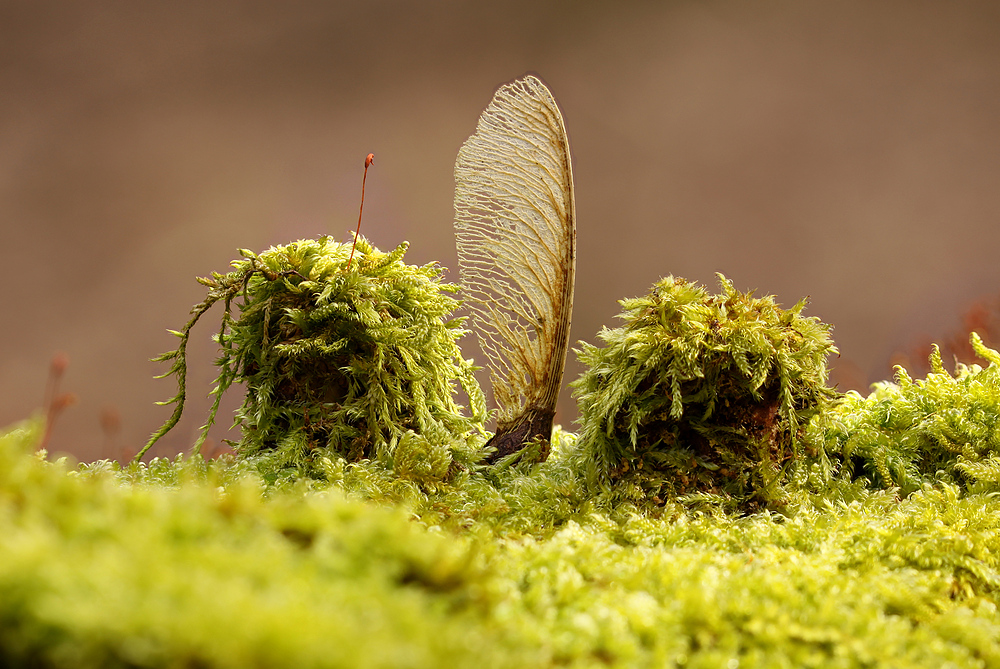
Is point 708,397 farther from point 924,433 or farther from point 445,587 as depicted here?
point 445,587

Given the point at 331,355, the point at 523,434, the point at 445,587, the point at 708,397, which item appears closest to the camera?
the point at 445,587

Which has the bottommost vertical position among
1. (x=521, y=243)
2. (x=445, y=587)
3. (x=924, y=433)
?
(x=445, y=587)

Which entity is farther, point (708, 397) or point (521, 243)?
point (521, 243)

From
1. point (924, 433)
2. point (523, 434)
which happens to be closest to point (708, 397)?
point (523, 434)

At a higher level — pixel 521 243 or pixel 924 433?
pixel 521 243

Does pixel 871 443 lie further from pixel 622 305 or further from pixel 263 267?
pixel 263 267

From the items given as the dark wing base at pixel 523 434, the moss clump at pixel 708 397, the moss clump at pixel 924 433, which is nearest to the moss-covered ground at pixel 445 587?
the moss clump at pixel 708 397
